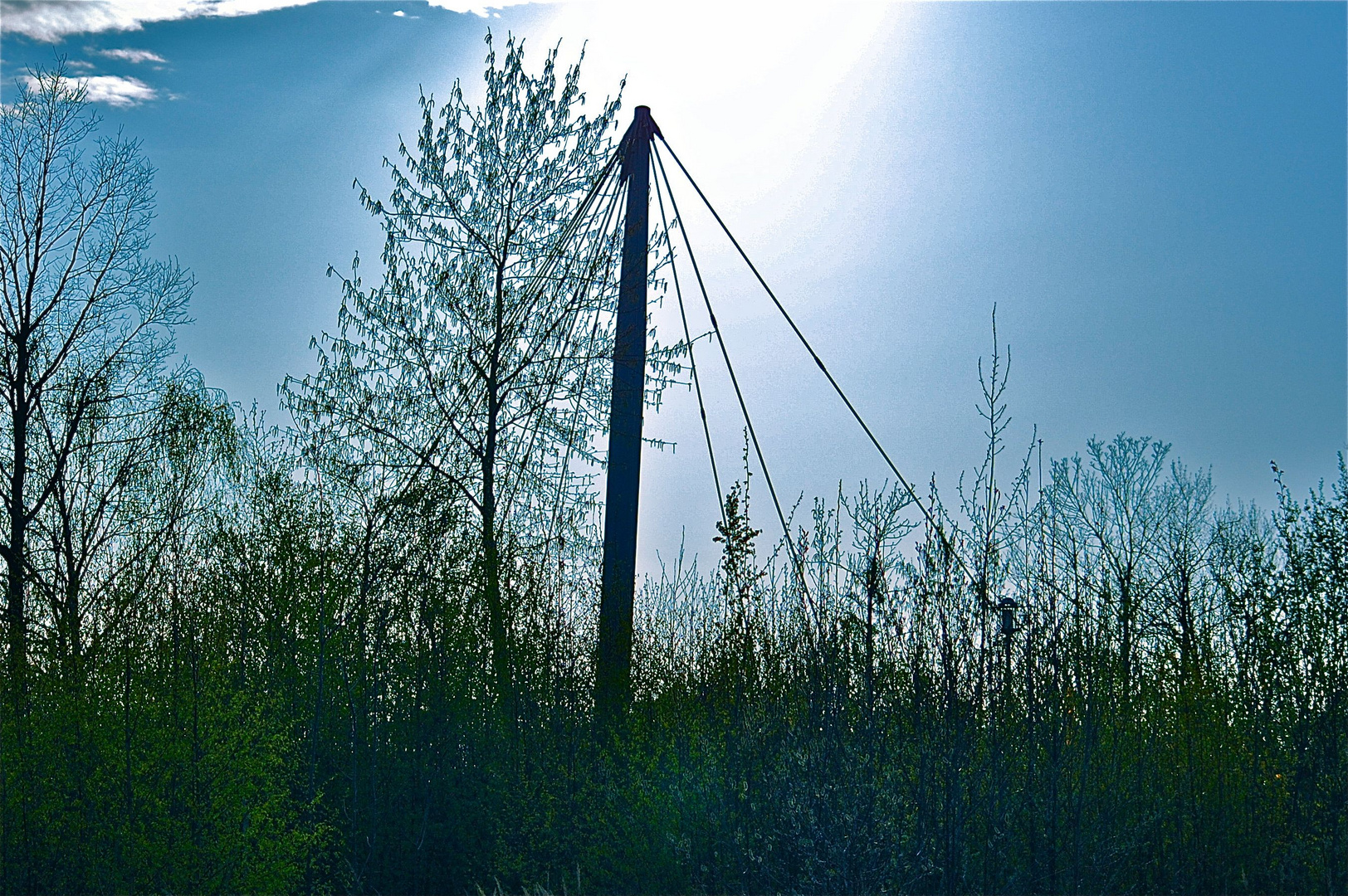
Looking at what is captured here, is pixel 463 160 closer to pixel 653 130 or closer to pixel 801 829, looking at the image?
pixel 653 130

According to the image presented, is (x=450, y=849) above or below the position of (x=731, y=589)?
below

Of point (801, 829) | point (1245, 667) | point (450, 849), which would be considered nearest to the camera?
point (801, 829)

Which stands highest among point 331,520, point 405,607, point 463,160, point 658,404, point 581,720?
point 463,160

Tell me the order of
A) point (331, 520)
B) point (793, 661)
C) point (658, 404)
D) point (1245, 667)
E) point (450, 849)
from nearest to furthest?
point (793, 661) → point (1245, 667) → point (450, 849) → point (331, 520) → point (658, 404)

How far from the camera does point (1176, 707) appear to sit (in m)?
8.29

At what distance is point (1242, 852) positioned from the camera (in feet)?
24.9

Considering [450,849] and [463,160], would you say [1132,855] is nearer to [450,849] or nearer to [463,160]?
[450,849]

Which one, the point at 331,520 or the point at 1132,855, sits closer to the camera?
the point at 1132,855

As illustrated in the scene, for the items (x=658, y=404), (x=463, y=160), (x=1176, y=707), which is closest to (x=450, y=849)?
(x=658, y=404)

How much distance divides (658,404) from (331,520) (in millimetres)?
3494

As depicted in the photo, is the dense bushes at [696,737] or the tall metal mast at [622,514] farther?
the tall metal mast at [622,514]

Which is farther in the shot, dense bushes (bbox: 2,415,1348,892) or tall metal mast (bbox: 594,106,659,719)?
tall metal mast (bbox: 594,106,659,719)

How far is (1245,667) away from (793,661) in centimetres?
353

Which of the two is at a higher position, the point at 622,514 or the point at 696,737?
the point at 622,514
